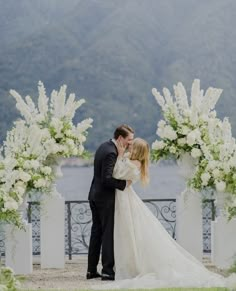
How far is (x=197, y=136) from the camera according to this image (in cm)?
943

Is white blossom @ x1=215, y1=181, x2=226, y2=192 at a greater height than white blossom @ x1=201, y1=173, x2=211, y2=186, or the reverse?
white blossom @ x1=201, y1=173, x2=211, y2=186

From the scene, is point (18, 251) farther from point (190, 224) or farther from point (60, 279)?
point (190, 224)

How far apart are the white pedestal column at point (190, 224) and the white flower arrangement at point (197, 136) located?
27 centimetres

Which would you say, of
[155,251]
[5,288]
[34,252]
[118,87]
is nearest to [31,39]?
[118,87]

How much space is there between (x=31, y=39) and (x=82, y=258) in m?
22.4

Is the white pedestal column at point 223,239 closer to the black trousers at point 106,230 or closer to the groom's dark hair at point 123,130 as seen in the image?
the black trousers at point 106,230

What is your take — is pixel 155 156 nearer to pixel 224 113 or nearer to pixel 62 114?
pixel 62 114

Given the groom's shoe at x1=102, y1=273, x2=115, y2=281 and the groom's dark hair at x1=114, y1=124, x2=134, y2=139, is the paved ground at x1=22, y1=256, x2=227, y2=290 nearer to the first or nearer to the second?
the groom's shoe at x1=102, y1=273, x2=115, y2=281

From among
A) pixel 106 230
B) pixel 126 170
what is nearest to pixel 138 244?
pixel 106 230

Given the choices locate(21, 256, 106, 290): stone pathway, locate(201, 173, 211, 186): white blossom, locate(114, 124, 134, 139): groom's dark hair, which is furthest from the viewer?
locate(201, 173, 211, 186): white blossom

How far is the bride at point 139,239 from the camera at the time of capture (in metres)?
8.56

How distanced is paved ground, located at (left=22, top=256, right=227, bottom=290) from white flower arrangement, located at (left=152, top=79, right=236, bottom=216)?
1.05m

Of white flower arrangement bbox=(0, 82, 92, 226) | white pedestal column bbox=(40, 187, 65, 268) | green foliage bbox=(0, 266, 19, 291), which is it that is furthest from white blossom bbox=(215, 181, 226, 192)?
green foliage bbox=(0, 266, 19, 291)

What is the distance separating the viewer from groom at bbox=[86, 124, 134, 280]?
8562 millimetres
